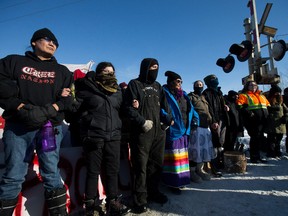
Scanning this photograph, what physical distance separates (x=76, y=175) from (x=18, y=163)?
0.98m

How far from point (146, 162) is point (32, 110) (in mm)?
1597

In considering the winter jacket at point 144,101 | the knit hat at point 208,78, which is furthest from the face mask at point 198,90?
the winter jacket at point 144,101

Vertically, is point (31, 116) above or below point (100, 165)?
above

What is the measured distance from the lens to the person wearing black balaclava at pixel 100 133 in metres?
2.48

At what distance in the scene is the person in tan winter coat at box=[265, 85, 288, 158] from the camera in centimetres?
569

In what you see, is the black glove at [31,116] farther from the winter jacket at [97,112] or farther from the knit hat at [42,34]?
the knit hat at [42,34]

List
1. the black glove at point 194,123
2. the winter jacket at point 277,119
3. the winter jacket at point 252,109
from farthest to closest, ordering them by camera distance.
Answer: the winter jacket at point 277,119
the winter jacket at point 252,109
the black glove at point 194,123

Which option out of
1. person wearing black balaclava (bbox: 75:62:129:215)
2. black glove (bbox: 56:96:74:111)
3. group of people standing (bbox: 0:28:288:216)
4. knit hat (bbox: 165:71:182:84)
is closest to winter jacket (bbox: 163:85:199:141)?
group of people standing (bbox: 0:28:288:216)

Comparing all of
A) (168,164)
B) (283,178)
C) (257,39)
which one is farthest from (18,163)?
(257,39)

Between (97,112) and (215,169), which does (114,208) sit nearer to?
(97,112)

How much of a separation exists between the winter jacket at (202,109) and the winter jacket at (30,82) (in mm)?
2788

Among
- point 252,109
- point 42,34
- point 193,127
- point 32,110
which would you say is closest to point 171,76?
point 193,127

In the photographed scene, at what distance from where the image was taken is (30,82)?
2.02 m

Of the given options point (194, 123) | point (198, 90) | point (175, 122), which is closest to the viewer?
point (175, 122)
